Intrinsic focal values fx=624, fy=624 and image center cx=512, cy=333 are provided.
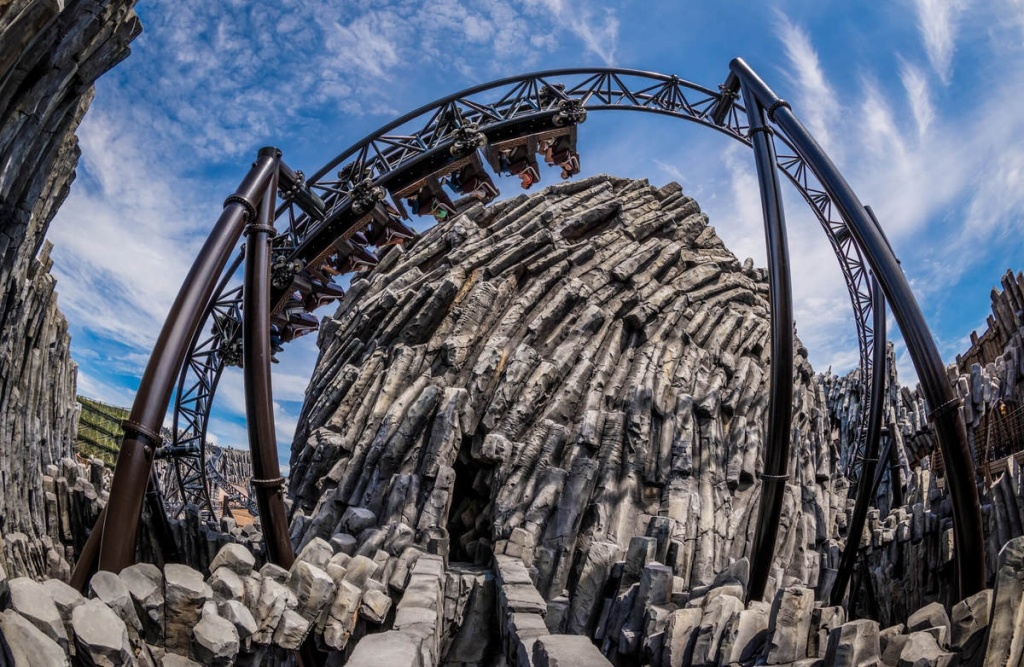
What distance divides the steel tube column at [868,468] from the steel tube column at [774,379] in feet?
12.1

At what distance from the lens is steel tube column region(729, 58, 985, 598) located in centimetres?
721

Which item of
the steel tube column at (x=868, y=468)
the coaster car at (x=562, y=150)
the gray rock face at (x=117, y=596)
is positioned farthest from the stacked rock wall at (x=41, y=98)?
the steel tube column at (x=868, y=468)

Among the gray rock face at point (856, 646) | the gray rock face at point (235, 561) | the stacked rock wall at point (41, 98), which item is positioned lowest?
the gray rock face at point (235, 561)

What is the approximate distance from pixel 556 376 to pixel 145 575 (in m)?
12.7

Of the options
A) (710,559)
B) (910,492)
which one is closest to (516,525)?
(710,559)

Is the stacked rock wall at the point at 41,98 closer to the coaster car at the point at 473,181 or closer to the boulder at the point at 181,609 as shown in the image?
the boulder at the point at 181,609

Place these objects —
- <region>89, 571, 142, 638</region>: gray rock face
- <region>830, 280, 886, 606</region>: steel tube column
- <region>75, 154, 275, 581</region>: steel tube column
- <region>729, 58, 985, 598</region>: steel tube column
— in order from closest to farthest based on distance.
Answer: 1. <region>89, 571, 142, 638</region>: gray rock face
2. <region>75, 154, 275, 581</region>: steel tube column
3. <region>729, 58, 985, 598</region>: steel tube column
4. <region>830, 280, 886, 606</region>: steel tube column

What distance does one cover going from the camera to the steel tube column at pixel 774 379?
348 inches

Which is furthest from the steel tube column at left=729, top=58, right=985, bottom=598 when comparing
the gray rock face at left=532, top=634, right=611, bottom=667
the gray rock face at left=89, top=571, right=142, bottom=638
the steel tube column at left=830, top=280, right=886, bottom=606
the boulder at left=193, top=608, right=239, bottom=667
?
the gray rock face at left=89, top=571, right=142, bottom=638

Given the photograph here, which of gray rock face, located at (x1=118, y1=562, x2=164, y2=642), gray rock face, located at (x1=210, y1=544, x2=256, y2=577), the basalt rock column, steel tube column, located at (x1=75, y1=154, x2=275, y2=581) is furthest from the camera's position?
the basalt rock column

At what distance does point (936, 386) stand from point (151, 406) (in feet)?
29.6

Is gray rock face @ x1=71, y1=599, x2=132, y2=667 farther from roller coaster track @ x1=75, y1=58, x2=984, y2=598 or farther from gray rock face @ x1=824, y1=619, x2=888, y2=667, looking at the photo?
gray rock face @ x1=824, y1=619, x2=888, y2=667

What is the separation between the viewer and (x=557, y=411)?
1675 cm

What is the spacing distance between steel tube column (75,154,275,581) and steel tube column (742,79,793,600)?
7705 millimetres
